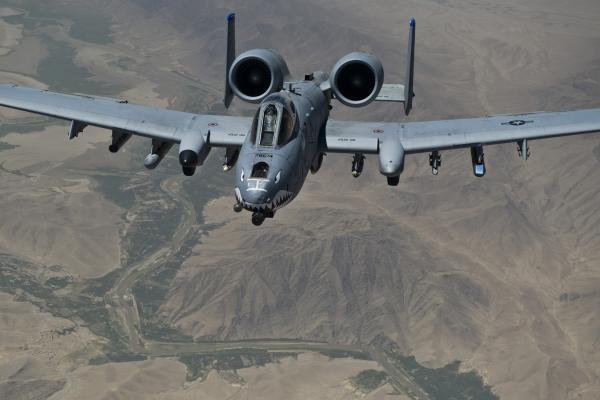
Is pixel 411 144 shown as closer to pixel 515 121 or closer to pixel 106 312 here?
pixel 515 121

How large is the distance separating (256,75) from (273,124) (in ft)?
24.9

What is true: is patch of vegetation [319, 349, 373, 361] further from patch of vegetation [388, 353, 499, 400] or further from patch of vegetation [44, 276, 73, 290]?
patch of vegetation [44, 276, 73, 290]

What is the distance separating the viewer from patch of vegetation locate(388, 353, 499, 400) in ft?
495

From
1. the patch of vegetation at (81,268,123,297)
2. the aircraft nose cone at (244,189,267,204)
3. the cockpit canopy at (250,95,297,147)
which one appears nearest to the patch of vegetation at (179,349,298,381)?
the patch of vegetation at (81,268,123,297)

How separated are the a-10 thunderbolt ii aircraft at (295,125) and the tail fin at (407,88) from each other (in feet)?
0.34

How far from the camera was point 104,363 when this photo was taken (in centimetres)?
14738

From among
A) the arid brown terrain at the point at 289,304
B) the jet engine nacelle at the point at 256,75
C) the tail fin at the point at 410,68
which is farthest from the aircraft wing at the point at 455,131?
the arid brown terrain at the point at 289,304

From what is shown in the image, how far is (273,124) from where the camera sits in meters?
36.0

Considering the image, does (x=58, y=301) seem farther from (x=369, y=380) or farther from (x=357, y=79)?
(x=357, y=79)

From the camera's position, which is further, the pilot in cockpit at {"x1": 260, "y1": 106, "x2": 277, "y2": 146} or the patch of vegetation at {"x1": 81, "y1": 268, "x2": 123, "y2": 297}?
the patch of vegetation at {"x1": 81, "y1": 268, "x2": 123, "y2": 297}

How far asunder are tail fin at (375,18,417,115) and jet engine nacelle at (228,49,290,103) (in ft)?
21.7

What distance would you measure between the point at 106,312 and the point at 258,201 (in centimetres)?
13971

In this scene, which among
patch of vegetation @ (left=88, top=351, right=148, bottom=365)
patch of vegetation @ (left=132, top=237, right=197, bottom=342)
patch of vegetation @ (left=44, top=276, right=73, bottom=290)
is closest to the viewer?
patch of vegetation @ (left=88, top=351, right=148, bottom=365)

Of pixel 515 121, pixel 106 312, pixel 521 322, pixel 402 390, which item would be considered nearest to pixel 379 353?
pixel 402 390
